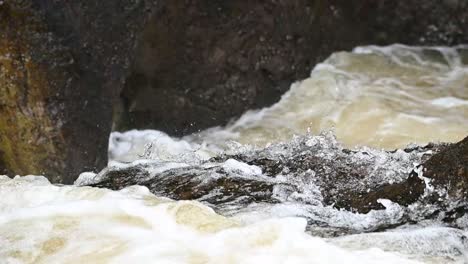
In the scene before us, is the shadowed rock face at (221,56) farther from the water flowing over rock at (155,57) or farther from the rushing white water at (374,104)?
the rushing white water at (374,104)

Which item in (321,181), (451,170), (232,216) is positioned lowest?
(232,216)

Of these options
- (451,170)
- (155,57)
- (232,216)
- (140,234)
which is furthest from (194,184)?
(155,57)

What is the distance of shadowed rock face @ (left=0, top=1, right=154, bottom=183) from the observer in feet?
16.2

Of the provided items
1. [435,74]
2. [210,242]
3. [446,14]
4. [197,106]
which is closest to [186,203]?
[210,242]

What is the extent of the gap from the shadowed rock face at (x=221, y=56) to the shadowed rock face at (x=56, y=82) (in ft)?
Result: 2.09

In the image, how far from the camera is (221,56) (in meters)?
6.68

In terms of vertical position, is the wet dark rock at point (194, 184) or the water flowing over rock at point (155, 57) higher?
the water flowing over rock at point (155, 57)

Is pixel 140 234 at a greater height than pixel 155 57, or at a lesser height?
lesser

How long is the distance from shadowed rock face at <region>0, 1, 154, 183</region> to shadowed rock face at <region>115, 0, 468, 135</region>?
64cm

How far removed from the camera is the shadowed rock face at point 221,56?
6332 millimetres

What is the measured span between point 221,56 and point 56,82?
1912 millimetres

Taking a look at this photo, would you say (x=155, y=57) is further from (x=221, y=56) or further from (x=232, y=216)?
(x=232, y=216)

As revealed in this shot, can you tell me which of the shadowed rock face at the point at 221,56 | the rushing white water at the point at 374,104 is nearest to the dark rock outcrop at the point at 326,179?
the rushing white water at the point at 374,104

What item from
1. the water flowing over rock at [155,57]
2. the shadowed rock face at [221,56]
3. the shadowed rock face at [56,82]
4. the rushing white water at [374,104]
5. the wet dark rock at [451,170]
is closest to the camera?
the wet dark rock at [451,170]
